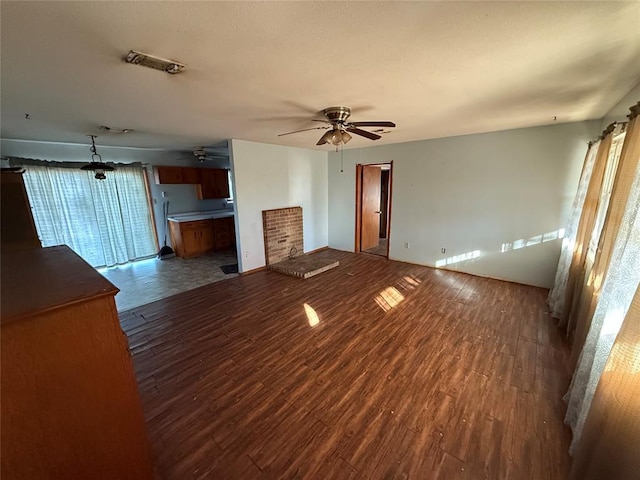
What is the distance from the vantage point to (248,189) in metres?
4.40

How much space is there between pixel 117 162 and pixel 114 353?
5355mm

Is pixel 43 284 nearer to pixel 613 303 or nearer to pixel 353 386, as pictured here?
pixel 353 386

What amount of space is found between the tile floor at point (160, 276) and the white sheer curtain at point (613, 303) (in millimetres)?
4376

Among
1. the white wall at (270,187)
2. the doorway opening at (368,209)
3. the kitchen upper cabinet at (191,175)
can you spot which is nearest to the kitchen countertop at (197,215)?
the kitchen upper cabinet at (191,175)

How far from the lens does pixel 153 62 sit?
1.49 meters

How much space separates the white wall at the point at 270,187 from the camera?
4.32 meters

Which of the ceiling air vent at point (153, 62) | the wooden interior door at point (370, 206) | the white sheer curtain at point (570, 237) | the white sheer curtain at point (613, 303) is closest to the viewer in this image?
the white sheer curtain at point (613, 303)

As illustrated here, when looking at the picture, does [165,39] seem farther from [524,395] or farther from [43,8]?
[524,395]

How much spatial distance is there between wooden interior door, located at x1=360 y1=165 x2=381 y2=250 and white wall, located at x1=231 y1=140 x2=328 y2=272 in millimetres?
987

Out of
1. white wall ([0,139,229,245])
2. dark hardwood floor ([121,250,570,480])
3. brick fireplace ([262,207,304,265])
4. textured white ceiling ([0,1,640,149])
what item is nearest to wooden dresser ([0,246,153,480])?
dark hardwood floor ([121,250,570,480])

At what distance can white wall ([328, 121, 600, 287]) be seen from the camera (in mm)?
3488

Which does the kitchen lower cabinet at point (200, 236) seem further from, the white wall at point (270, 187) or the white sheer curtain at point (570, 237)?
the white sheer curtain at point (570, 237)

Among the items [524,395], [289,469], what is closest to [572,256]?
[524,395]

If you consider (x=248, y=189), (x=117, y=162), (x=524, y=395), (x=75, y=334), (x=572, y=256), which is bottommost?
(x=524, y=395)
